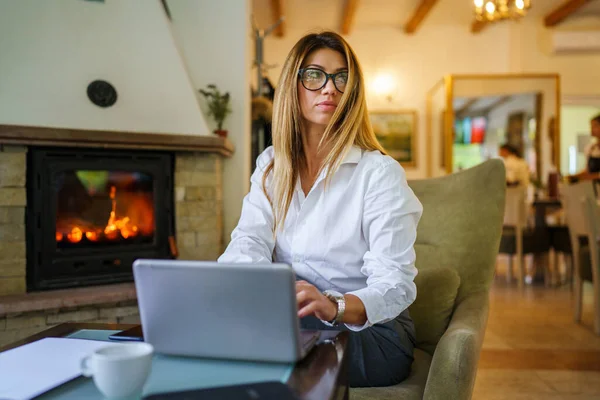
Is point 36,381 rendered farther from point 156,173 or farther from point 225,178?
point 225,178

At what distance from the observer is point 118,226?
111 inches

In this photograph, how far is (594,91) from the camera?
6.55m

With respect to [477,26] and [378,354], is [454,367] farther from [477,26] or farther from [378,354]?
[477,26]

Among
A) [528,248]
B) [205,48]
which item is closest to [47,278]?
[205,48]

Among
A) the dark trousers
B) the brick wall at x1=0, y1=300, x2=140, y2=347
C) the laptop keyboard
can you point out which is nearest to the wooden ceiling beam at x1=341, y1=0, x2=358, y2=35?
the brick wall at x1=0, y1=300, x2=140, y2=347

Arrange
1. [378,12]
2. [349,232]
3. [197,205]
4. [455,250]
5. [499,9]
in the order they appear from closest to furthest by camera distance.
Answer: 1. [349,232]
2. [455,250]
3. [197,205]
4. [499,9]
5. [378,12]

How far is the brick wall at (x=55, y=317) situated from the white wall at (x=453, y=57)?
4618 mm

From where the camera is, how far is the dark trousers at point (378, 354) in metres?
1.10

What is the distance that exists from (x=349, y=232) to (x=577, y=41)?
20.9ft

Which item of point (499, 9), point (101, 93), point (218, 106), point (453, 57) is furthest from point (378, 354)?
point (453, 57)

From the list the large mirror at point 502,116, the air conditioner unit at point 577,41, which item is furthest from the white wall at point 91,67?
the air conditioner unit at point 577,41

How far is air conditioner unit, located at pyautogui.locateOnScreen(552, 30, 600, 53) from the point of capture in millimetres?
6363

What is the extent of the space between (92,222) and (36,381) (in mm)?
2154

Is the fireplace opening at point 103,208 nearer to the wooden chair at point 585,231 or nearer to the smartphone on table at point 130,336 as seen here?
the smartphone on table at point 130,336
